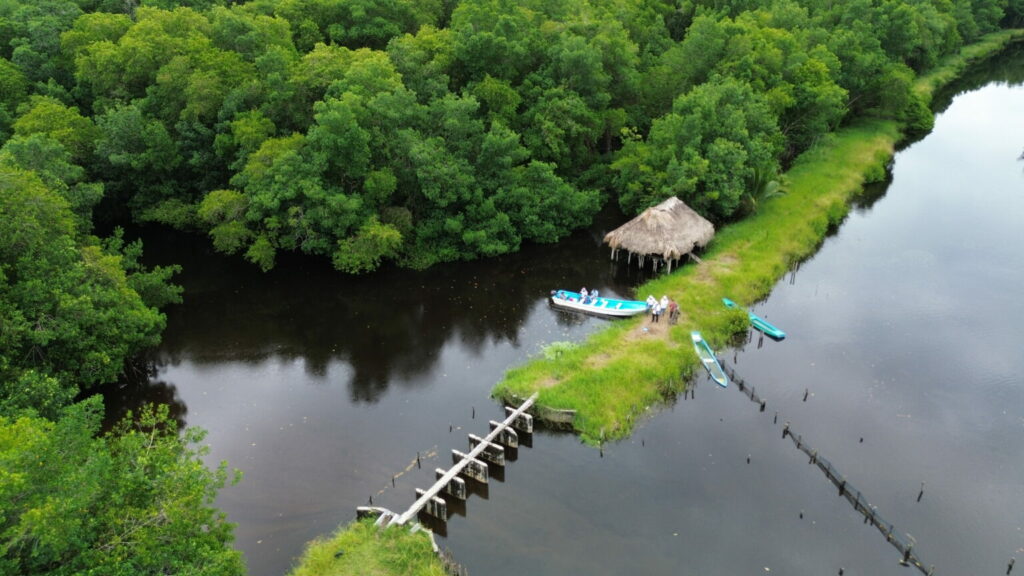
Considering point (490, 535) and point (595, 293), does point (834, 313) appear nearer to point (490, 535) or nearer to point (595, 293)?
point (595, 293)

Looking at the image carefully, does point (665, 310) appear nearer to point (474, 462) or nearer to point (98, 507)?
point (474, 462)

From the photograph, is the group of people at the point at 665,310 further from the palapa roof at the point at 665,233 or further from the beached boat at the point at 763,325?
the palapa roof at the point at 665,233

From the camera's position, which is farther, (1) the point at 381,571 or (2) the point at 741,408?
(2) the point at 741,408

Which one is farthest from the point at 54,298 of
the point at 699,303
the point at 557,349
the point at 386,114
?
the point at 699,303

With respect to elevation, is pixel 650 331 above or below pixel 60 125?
below

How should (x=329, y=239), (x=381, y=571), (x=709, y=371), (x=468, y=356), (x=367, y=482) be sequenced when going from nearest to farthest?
(x=381, y=571), (x=367, y=482), (x=709, y=371), (x=468, y=356), (x=329, y=239)

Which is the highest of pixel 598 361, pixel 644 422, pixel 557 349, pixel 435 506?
pixel 557 349

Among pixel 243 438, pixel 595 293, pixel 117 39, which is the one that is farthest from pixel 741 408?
pixel 117 39
